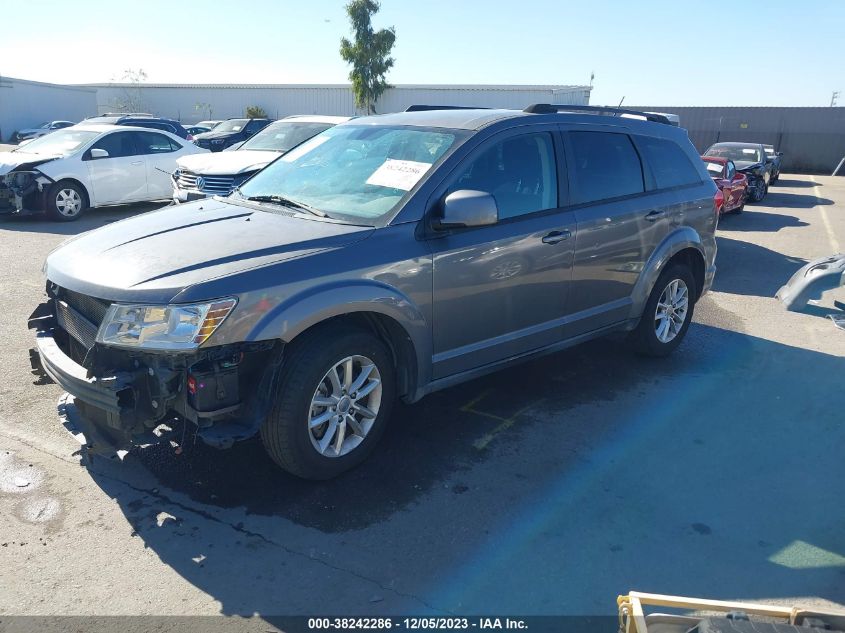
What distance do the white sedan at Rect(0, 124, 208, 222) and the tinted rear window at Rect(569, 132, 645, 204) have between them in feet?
33.5

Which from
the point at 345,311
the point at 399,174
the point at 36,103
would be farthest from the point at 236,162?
the point at 36,103

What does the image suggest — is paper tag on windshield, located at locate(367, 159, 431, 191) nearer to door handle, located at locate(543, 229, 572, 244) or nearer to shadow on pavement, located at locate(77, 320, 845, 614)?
door handle, located at locate(543, 229, 572, 244)

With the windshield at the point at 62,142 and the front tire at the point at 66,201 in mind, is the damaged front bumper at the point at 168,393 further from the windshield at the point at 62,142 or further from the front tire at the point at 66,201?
the windshield at the point at 62,142

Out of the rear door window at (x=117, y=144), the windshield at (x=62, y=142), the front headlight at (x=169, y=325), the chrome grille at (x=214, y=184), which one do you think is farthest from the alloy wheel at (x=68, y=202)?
the front headlight at (x=169, y=325)

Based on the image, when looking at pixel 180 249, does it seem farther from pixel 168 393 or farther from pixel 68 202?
pixel 68 202

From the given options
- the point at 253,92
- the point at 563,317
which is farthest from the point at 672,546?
the point at 253,92

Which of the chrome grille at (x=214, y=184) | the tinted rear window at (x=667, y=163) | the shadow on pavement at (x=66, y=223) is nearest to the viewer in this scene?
the tinted rear window at (x=667, y=163)

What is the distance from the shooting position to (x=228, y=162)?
35.2ft

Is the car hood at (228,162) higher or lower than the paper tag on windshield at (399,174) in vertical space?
lower

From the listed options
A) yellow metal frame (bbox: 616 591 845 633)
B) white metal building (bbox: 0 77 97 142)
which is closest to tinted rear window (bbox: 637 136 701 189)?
yellow metal frame (bbox: 616 591 845 633)

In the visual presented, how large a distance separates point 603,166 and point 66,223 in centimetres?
1043

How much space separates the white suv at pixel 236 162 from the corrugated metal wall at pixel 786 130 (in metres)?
26.8

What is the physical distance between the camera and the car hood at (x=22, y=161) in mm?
11645

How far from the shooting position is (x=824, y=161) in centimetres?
3334
